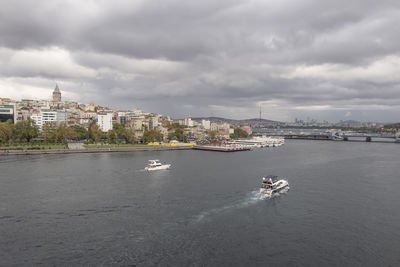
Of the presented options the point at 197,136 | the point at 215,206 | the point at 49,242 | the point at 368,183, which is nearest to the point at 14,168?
the point at 49,242

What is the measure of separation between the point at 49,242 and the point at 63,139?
41.5 m

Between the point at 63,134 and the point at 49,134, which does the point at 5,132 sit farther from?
the point at 63,134

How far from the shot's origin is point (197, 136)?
77000 millimetres

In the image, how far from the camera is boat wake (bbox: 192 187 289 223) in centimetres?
1319

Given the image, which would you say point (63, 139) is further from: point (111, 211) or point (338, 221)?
point (338, 221)

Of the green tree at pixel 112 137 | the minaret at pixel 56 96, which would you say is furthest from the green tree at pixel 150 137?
the minaret at pixel 56 96

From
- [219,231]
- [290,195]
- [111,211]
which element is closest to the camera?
[219,231]

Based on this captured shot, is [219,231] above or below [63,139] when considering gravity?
below

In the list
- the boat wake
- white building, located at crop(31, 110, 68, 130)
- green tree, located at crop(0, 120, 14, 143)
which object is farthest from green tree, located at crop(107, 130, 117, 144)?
the boat wake

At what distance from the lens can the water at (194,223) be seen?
31.8 ft

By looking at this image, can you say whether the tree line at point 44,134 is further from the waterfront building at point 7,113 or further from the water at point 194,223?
the water at point 194,223

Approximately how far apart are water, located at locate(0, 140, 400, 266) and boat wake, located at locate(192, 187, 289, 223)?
5 centimetres

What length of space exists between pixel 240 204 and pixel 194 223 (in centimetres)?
370

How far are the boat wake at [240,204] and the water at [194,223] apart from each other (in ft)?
0.17
